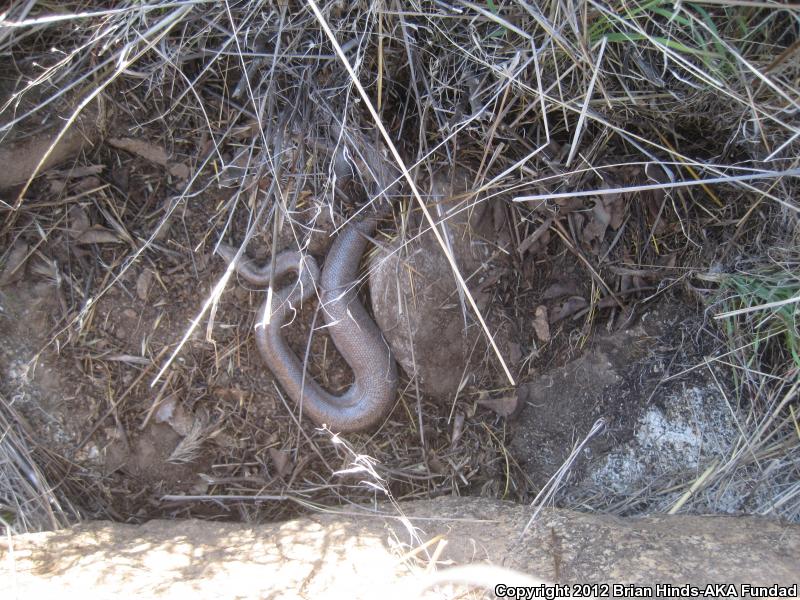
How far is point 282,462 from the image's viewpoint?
3080 millimetres

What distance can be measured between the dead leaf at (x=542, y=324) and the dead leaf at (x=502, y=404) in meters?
0.33

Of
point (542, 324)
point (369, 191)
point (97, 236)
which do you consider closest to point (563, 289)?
point (542, 324)

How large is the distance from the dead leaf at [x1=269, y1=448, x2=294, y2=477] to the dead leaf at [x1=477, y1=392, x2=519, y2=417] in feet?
3.23

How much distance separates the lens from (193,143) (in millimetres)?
3062

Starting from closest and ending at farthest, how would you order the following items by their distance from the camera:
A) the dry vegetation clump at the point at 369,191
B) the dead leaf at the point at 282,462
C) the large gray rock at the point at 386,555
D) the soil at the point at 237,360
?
the large gray rock at the point at 386,555 < the dry vegetation clump at the point at 369,191 < the soil at the point at 237,360 < the dead leaf at the point at 282,462

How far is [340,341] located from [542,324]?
102 cm

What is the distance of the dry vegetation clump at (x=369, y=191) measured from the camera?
2.49m

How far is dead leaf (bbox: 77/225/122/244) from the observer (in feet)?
9.84

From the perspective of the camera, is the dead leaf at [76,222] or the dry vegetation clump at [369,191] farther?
the dead leaf at [76,222]

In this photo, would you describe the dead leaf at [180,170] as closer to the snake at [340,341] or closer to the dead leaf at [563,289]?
the snake at [340,341]

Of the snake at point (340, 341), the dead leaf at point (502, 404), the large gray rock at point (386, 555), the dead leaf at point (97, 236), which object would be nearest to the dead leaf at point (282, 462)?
the snake at point (340, 341)

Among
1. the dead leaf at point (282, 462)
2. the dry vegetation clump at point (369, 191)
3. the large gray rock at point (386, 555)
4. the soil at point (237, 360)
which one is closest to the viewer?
the large gray rock at point (386, 555)

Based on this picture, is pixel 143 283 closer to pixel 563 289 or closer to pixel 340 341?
pixel 340 341

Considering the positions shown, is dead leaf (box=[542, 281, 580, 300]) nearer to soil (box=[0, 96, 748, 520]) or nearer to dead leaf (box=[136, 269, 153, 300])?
soil (box=[0, 96, 748, 520])
